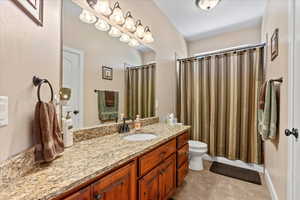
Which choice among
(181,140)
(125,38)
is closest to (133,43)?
(125,38)

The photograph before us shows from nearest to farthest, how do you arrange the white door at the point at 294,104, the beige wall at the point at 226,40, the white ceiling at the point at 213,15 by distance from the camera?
the white door at the point at 294,104, the white ceiling at the point at 213,15, the beige wall at the point at 226,40

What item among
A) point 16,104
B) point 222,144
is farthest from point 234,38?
point 16,104

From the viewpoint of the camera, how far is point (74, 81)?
127 centimetres

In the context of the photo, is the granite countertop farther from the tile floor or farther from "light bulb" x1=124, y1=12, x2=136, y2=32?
"light bulb" x1=124, y1=12, x2=136, y2=32

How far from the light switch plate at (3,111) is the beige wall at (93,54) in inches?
28.8

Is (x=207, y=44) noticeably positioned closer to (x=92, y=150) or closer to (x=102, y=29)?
(x=102, y=29)

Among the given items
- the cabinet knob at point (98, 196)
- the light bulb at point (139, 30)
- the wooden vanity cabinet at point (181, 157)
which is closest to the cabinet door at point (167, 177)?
the wooden vanity cabinet at point (181, 157)

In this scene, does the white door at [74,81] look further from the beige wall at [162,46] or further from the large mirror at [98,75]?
the beige wall at [162,46]

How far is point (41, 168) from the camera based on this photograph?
740 mm

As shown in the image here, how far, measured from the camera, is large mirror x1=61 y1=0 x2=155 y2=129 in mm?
1222

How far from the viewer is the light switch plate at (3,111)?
592 mm

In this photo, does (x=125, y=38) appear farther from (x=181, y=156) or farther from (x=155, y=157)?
(x=181, y=156)

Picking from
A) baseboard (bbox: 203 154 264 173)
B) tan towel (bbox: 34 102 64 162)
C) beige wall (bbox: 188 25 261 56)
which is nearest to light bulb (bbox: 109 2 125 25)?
tan towel (bbox: 34 102 64 162)

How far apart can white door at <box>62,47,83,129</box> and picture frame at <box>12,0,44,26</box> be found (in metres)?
0.35
